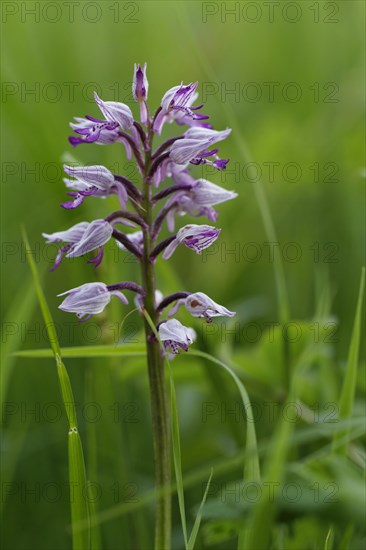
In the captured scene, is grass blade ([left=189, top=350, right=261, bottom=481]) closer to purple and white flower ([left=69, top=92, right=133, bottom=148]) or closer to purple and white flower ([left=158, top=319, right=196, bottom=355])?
purple and white flower ([left=158, top=319, right=196, bottom=355])

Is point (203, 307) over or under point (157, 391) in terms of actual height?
over

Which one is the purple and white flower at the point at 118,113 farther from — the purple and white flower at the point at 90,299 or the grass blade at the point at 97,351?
the grass blade at the point at 97,351

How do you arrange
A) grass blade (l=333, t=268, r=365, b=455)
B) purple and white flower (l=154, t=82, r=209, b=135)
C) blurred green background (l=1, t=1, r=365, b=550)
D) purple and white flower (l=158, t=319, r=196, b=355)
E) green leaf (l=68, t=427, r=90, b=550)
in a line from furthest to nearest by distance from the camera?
1. blurred green background (l=1, t=1, r=365, b=550)
2. grass blade (l=333, t=268, r=365, b=455)
3. purple and white flower (l=154, t=82, r=209, b=135)
4. purple and white flower (l=158, t=319, r=196, b=355)
5. green leaf (l=68, t=427, r=90, b=550)

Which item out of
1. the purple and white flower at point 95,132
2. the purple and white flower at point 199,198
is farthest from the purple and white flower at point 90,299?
the purple and white flower at point 95,132

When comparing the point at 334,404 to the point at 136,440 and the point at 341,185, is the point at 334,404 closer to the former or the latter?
the point at 136,440

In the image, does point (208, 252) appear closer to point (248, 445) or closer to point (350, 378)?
point (350, 378)

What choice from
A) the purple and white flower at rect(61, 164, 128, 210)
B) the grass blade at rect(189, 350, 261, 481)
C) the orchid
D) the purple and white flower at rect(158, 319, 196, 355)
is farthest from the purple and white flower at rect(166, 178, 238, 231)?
the grass blade at rect(189, 350, 261, 481)

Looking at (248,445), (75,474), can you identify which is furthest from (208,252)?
(75,474)
